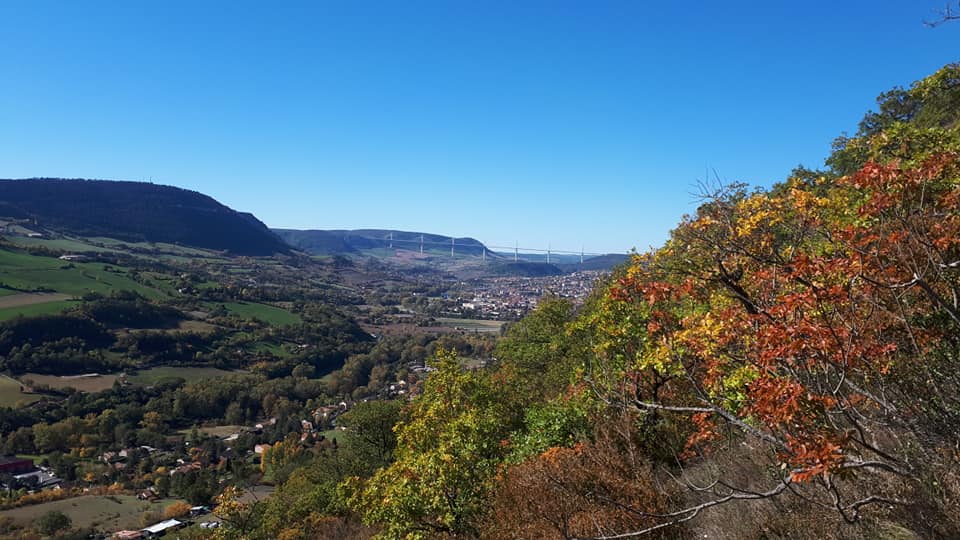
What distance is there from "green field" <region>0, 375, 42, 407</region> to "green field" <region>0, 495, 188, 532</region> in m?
25.6

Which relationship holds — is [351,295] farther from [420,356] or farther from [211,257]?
[420,356]

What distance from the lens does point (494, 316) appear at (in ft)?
434

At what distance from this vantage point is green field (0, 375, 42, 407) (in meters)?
56.2

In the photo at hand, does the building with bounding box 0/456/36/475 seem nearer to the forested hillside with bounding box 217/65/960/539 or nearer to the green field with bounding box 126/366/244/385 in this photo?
the green field with bounding box 126/366/244/385

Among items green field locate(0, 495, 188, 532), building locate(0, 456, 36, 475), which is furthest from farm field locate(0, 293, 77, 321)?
green field locate(0, 495, 188, 532)

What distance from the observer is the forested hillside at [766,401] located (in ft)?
12.5

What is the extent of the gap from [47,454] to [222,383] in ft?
65.8

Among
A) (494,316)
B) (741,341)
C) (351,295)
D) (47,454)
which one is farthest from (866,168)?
(351,295)

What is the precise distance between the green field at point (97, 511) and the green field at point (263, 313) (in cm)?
6232

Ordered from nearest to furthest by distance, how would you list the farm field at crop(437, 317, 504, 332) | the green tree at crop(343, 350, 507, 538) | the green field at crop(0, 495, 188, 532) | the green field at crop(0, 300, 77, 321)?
the green tree at crop(343, 350, 507, 538) < the green field at crop(0, 495, 188, 532) < the green field at crop(0, 300, 77, 321) < the farm field at crop(437, 317, 504, 332)

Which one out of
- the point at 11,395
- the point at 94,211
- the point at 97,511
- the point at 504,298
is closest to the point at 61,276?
the point at 11,395

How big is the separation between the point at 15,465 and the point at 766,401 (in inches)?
2589

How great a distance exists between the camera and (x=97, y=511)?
38.0 m

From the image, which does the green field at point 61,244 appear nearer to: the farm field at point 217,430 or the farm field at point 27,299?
the farm field at point 27,299
